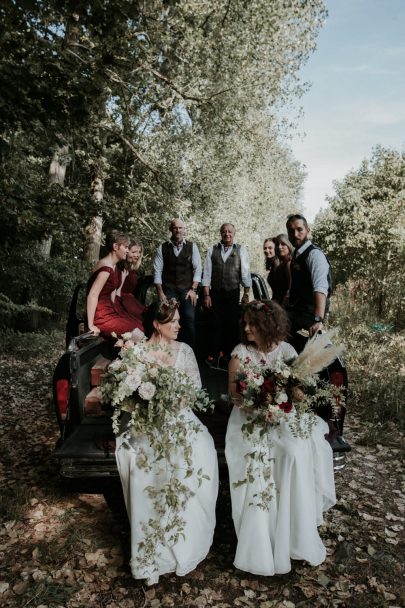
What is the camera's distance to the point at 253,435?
327 cm

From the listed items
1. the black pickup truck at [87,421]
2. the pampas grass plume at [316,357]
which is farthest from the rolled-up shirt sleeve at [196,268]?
the pampas grass plume at [316,357]

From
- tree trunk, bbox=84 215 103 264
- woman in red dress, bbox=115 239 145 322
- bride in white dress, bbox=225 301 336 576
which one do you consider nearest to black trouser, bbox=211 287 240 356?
woman in red dress, bbox=115 239 145 322

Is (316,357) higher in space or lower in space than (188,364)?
higher

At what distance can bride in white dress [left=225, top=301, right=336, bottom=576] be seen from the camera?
307cm

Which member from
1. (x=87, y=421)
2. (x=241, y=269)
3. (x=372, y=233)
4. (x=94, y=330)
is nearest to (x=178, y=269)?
(x=241, y=269)

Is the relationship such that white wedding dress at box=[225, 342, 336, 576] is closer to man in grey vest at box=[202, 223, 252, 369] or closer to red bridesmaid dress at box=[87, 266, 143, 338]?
red bridesmaid dress at box=[87, 266, 143, 338]

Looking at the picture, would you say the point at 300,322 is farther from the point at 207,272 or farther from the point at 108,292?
the point at 207,272

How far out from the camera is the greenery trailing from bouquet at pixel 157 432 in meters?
3.01

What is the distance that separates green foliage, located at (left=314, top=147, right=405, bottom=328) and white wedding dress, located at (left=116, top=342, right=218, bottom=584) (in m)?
9.46

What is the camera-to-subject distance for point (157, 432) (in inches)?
123

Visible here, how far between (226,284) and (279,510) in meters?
4.14

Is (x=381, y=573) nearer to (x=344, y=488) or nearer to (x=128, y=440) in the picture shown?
(x=344, y=488)

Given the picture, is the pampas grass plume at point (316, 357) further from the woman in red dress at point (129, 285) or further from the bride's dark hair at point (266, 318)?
the woman in red dress at point (129, 285)

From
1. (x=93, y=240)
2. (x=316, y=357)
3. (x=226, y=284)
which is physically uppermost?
(x=93, y=240)
